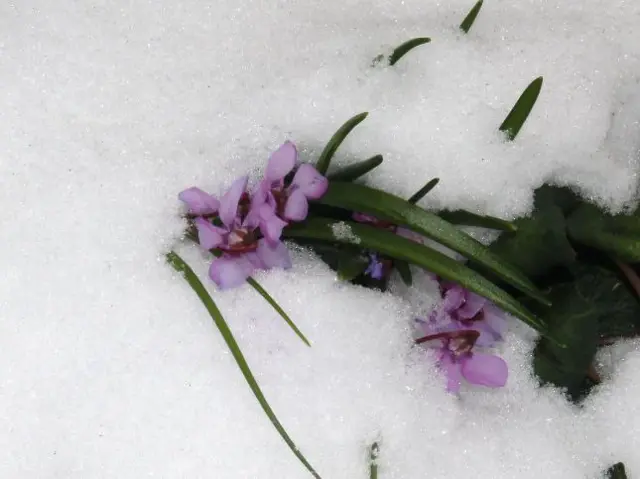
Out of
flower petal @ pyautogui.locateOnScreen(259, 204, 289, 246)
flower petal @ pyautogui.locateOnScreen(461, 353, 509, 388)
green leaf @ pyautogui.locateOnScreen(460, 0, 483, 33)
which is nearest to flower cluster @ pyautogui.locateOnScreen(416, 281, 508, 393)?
flower petal @ pyautogui.locateOnScreen(461, 353, 509, 388)

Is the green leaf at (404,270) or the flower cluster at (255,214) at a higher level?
the flower cluster at (255,214)

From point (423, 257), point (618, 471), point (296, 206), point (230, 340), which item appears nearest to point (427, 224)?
point (423, 257)

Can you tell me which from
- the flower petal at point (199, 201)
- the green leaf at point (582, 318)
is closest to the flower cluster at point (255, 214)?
the flower petal at point (199, 201)

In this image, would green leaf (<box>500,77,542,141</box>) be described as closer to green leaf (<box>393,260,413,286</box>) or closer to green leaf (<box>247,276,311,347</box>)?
green leaf (<box>393,260,413,286</box>)

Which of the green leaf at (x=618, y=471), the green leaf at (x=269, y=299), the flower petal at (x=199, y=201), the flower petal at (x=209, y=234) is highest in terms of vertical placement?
the flower petal at (x=199, y=201)

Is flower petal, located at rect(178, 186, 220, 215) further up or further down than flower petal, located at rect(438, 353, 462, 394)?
further up

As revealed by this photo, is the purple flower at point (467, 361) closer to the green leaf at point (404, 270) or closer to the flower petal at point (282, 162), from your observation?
the green leaf at point (404, 270)
